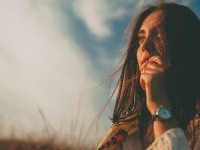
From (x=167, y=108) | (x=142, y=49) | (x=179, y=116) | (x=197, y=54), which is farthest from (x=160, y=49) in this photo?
(x=167, y=108)

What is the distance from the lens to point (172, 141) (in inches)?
98.8

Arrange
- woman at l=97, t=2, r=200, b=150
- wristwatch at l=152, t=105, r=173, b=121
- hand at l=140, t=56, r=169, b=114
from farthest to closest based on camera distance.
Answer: woman at l=97, t=2, r=200, b=150
hand at l=140, t=56, r=169, b=114
wristwatch at l=152, t=105, r=173, b=121

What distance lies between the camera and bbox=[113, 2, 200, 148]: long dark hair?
3729 millimetres

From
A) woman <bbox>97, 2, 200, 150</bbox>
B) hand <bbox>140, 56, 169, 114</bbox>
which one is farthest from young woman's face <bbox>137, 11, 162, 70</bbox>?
hand <bbox>140, 56, 169, 114</bbox>

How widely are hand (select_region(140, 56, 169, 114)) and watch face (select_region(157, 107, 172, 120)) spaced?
0.24 ft

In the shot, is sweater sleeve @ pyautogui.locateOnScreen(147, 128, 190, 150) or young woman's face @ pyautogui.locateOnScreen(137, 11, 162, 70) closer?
sweater sleeve @ pyautogui.locateOnScreen(147, 128, 190, 150)

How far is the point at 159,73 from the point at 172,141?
0.76 m

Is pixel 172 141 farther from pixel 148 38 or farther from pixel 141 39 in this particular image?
pixel 141 39

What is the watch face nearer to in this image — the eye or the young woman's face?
the young woman's face

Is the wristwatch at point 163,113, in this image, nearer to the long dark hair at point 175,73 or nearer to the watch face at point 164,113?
the watch face at point 164,113

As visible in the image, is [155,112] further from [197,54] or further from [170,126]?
[197,54]

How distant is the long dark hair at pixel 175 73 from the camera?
3729 mm

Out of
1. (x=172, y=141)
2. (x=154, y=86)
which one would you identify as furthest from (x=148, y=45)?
(x=172, y=141)

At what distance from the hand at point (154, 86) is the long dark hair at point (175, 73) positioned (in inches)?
10.9
